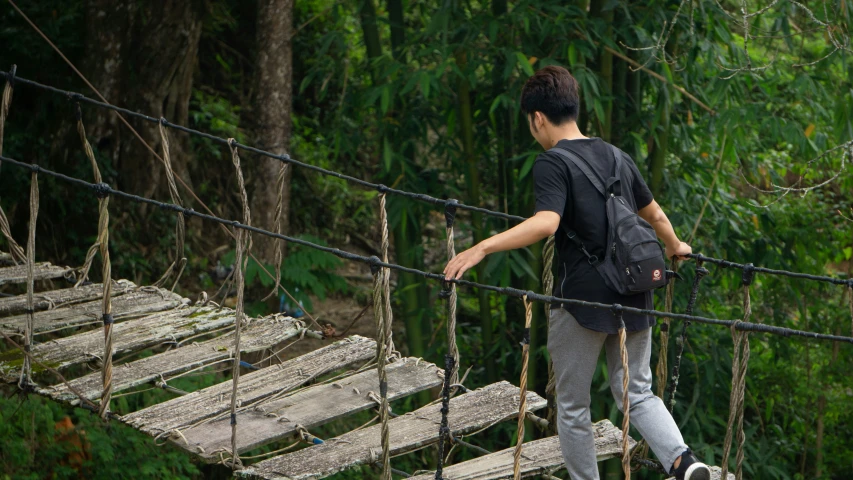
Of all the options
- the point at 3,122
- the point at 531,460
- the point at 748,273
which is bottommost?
the point at 531,460

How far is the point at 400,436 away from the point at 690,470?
865mm

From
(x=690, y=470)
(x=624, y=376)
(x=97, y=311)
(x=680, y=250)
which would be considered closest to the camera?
(x=624, y=376)

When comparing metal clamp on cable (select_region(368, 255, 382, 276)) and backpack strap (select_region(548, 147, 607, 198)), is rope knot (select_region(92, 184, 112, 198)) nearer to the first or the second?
metal clamp on cable (select_region(368, 255, 382, 276))

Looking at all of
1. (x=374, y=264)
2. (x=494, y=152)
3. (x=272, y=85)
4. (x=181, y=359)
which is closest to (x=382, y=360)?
(x=374, y=264)

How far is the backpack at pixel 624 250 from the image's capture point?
2.19m

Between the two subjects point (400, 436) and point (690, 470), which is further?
point (400, 436)

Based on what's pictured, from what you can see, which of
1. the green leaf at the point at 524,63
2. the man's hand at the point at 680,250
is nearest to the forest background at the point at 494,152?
the green leaf at the point at 524,63

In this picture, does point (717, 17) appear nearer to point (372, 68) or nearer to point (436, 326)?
point (372, 68)

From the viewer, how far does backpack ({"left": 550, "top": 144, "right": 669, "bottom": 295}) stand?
7.20ft

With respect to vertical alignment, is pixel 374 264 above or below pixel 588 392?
above

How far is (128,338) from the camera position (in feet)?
11.1

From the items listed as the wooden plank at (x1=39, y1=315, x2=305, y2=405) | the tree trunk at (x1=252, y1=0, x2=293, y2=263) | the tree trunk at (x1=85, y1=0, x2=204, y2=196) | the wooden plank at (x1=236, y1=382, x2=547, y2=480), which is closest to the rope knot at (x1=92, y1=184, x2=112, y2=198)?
the wooden plank at (x1=39, y1=315, x2=305, y2=405)

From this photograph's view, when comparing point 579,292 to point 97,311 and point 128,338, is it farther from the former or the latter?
point 97,311

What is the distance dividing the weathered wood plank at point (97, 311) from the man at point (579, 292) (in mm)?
1784
